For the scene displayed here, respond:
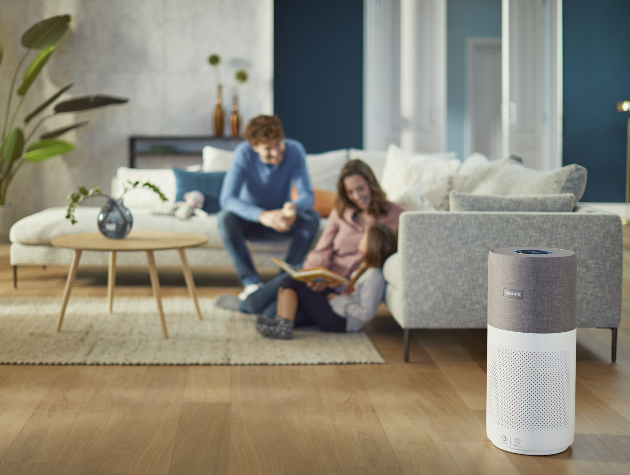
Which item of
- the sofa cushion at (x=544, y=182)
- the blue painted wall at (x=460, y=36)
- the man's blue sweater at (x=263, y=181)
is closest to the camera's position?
the sofa cushion at (x=544, y=182)

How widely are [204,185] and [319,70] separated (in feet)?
10.2

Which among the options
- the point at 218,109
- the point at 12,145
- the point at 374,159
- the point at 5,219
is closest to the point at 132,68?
the point at 218,109

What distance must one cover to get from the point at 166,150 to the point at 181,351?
3.68 metres

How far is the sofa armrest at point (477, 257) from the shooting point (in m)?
2.39

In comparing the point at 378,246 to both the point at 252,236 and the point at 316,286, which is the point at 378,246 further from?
the point at 252,236

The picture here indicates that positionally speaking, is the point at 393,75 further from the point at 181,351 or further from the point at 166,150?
the point at 181,351

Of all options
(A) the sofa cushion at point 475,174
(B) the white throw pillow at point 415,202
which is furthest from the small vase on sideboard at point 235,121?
(B) the white throw pillow at point 415,202

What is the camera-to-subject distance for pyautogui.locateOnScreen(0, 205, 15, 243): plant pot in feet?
18.9

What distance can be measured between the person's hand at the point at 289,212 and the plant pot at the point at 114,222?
33.7 inches

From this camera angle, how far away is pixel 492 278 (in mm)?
1685

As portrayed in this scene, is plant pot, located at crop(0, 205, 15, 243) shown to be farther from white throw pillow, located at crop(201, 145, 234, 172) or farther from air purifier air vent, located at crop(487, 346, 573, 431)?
air purifier air vent, located at crop(487, 346, 573, 431)

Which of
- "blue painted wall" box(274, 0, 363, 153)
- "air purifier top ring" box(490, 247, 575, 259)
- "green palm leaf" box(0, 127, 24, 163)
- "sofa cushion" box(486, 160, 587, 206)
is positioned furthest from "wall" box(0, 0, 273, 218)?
"air purifier top ring" box(490, 247, 575, 259)

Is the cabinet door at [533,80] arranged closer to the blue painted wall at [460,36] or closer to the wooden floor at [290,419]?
the blue painted wall at [460,36]

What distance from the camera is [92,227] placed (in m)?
3.85
